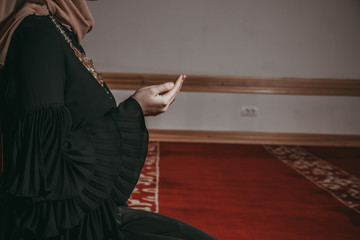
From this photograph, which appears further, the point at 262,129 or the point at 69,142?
the point at 262,129

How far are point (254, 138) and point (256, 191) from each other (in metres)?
2.08

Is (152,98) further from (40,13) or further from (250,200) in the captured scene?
(250,200)

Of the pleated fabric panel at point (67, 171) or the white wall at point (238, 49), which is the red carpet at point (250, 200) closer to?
the white wall at point (238, 49)

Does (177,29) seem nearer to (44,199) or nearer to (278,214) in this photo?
(278,214)

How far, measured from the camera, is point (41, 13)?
0.85 m

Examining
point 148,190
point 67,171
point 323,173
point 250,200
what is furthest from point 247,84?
point 67,171

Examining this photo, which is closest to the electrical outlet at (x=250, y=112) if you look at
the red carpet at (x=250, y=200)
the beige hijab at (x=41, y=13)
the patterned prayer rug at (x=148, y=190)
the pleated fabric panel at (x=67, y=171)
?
the red carpet at (x=250, y=200)

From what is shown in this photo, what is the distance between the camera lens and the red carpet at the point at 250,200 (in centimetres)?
238

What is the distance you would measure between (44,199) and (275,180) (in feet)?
9.70

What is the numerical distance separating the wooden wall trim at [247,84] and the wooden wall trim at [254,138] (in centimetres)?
56

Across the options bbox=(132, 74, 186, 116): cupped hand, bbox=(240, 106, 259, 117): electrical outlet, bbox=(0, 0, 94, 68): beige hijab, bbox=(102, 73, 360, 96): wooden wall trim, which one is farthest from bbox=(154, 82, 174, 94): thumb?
bbox=(240, 106, 259, 117): electrical outlet

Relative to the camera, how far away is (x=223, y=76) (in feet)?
16.6

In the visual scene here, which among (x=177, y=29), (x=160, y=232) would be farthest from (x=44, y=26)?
(x=177, y=29)

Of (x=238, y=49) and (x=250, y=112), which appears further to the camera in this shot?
(x=250, y=112)
